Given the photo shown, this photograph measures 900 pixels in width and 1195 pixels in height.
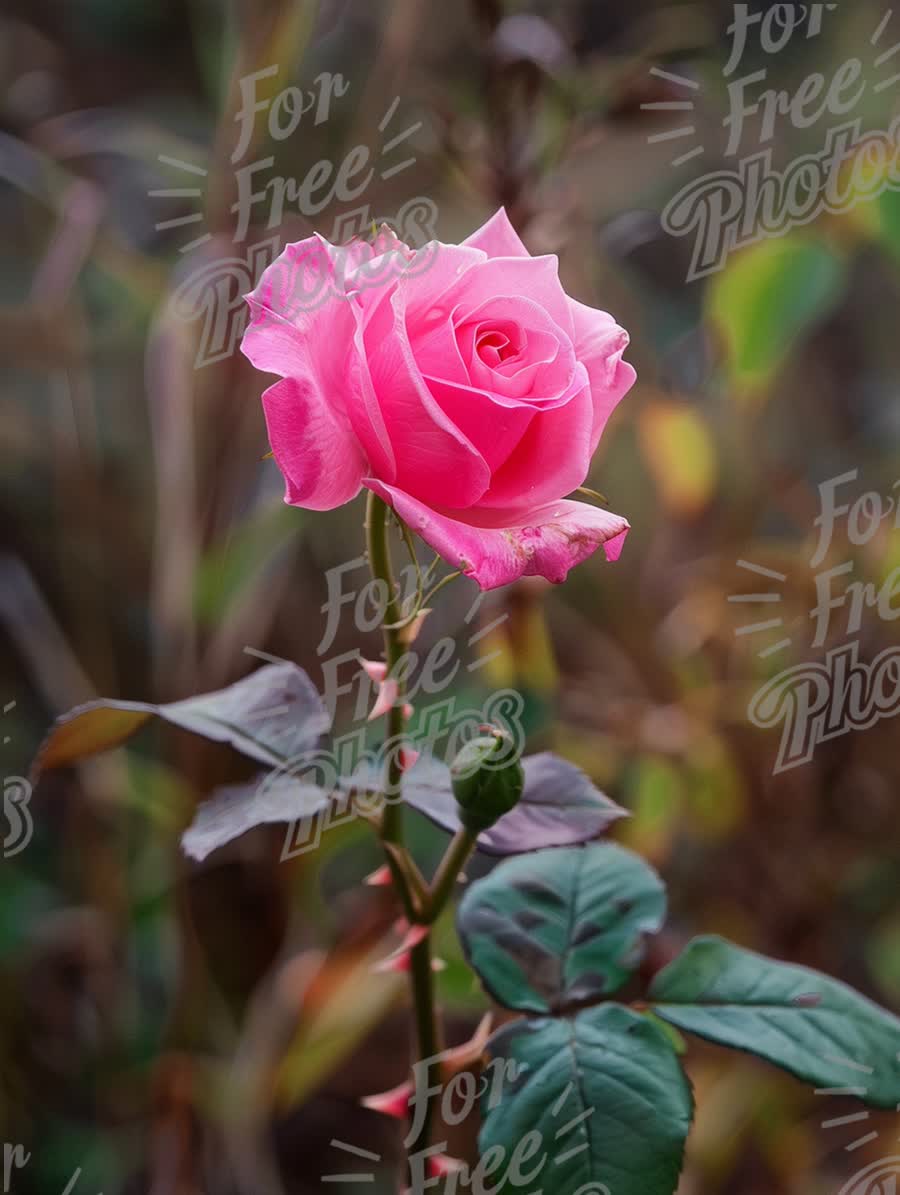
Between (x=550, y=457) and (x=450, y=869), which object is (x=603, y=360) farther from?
(x=450, y=869)

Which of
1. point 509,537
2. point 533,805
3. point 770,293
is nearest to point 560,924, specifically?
point 533,805

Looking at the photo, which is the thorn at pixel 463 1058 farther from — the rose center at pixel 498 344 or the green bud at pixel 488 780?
the rose center at pixel 498 344

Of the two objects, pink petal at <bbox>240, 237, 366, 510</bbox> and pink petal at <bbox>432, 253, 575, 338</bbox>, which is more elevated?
pink petal at <bbox>432, 253, 575, 338</bbox>

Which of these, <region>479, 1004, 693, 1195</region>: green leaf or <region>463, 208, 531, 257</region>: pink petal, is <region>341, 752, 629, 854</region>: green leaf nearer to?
<region>479, 1004, 693, 1195</region>: green leaf

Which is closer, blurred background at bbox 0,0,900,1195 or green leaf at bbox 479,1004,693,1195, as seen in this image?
green leaf at bbox 479,1004,693,1195

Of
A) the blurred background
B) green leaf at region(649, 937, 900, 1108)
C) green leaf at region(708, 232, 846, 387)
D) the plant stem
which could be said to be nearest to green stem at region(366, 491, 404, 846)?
the plant stem
